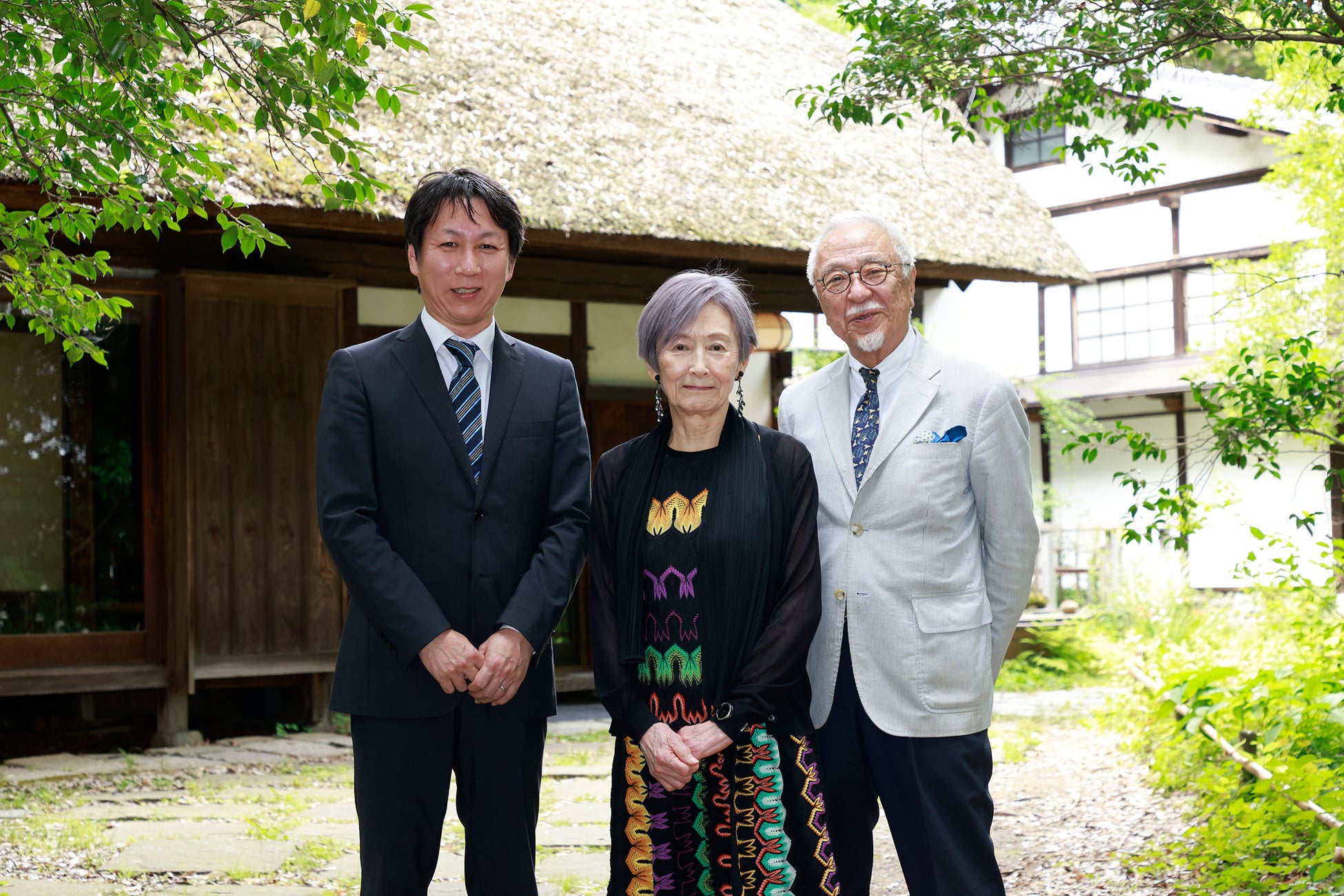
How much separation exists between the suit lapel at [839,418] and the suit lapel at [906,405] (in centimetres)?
5

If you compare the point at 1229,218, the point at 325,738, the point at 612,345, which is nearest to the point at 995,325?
the point at 1229,218

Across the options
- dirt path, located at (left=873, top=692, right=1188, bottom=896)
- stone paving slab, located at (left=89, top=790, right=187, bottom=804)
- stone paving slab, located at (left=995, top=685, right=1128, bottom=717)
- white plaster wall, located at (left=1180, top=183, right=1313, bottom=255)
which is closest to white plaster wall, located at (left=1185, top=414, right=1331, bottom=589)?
white plaster wall, located at (left=1180, top=183, right=1313, bottom=255)

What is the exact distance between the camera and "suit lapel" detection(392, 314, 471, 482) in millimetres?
2666

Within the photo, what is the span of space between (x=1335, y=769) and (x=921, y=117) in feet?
22.7

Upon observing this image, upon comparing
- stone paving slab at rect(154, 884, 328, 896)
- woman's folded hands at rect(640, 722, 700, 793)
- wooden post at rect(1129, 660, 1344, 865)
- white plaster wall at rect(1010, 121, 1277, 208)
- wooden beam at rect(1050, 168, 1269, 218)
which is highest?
white plaster wall at rect(1010, 121, 1277, 208)

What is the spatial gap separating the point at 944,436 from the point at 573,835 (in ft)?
8.97

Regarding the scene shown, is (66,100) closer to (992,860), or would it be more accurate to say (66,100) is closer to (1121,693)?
(992,860)

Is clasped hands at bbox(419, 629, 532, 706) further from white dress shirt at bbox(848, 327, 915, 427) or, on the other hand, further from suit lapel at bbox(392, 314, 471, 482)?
white dress shirt at bbox(848, 327, 915, 427)

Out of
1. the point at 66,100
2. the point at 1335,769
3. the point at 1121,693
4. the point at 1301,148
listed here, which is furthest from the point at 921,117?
the point at 66,100

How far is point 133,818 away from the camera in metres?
5.04

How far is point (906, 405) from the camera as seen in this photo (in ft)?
9.14

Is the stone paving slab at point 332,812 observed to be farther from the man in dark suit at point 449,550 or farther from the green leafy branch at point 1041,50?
the green leafy branch at point 1041,50

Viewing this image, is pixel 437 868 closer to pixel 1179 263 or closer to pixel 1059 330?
pixel 1179 263

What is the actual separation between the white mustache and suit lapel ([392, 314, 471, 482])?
90 cm
